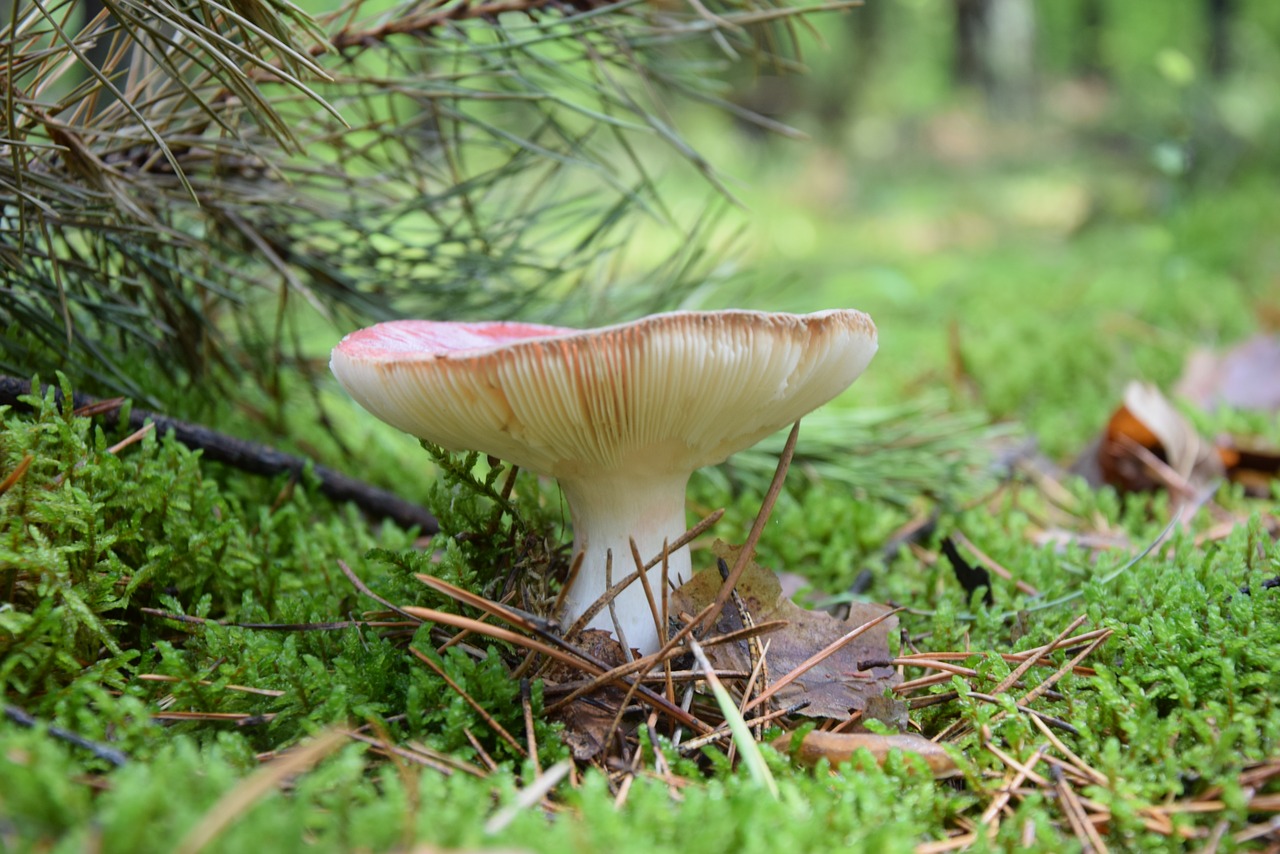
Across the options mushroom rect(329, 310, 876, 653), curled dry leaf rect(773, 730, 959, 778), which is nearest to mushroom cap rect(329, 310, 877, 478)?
mushroom rect(329, 310, 876, 653)

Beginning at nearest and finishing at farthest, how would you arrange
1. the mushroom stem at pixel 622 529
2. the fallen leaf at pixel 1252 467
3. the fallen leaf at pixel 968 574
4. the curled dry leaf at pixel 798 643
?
the curled dry leaf at pixel 798 643 < the mushroom stem at pixel 622 529 < the fallen leaf at pixel 968 574 < the fallen leaf at pixel 1252 467

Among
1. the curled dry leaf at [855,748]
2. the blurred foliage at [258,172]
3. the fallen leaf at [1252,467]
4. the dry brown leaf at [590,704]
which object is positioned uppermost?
the blurred foliage at [258,172]

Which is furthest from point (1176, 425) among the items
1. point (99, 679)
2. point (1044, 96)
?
point (1044, 96)

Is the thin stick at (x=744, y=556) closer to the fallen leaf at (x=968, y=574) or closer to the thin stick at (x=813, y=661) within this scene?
the thin stick at (x=813, y=661)

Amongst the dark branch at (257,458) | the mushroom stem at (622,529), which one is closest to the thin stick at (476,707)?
the mushroom stem at (622,529)

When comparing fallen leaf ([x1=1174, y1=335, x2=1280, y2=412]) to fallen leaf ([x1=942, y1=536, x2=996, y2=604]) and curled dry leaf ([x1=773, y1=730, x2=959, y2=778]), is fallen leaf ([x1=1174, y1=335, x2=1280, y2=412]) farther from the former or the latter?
curled dry leaf ([x1=773, y1=730, x2=959, y2=778])

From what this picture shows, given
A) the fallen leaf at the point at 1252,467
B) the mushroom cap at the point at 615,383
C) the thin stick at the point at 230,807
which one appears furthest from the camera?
the fallen leaf at the point at 1252,467

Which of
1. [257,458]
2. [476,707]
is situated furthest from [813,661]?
[257,458]
